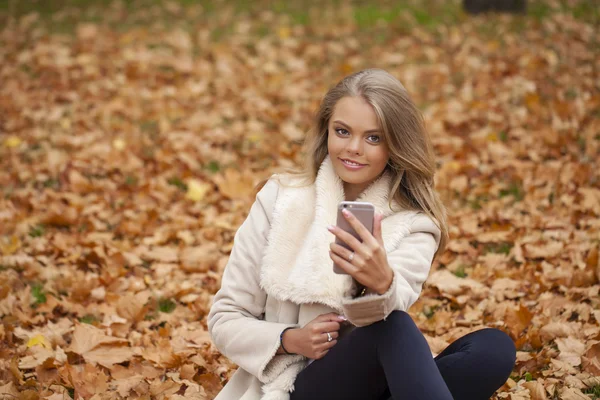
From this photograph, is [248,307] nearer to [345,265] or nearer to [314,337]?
[314,337]

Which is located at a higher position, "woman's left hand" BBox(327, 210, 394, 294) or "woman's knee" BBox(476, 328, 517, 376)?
"woman's left hand" BBox(327, 210, 394, 294)

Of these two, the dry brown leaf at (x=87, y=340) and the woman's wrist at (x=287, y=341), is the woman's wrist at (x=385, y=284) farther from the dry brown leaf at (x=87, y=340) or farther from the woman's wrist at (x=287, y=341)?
the dry brown leaf at (x=87, y=340)

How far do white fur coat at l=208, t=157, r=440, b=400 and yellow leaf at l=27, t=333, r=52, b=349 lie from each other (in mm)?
1080

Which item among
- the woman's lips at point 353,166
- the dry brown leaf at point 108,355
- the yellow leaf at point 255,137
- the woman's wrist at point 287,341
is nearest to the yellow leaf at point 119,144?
the yellow leaf at point 255,137

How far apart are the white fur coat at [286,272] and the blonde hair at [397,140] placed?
0.18ft

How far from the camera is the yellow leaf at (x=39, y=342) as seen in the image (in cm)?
318

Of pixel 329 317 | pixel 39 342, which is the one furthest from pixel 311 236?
pixel 39 342

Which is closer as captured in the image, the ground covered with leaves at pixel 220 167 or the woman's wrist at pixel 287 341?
the woman's wrist at pixel 287 341

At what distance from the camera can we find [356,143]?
244cm

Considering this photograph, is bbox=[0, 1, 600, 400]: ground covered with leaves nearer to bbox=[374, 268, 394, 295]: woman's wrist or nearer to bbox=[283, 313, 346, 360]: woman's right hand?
bbox=[283, 313, 346, 360]: woman's right hand

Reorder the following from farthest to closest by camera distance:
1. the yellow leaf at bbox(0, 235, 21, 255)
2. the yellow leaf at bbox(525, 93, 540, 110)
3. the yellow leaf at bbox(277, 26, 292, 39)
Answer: the yellow leaf at bbox(277, 26, 292, 39) < the yellow leaf at bbox(525, 93, 540, 110) < the yellow leaf at bbox(0, 235, 21, 255)

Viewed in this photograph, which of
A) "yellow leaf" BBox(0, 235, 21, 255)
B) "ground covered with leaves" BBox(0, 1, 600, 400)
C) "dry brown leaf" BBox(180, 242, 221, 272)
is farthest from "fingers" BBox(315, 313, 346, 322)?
"yellow leaf" BBox(0, 235, 21, 255)

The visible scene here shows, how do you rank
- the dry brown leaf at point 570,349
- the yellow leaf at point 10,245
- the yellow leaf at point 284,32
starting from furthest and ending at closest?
1. the yellow leaf at point 284,32
2. the yellow leaf at point 10,245
3. the dry brown leaf at point 570,349

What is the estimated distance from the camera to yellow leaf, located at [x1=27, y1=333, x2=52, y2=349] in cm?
318
